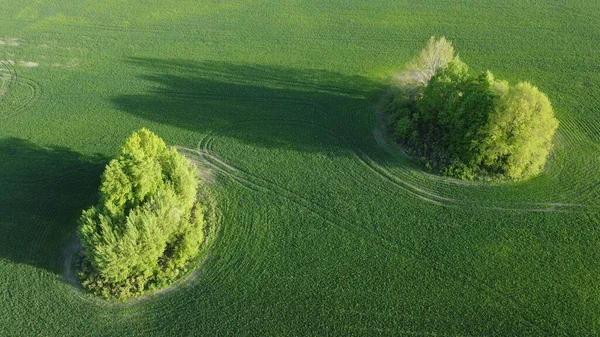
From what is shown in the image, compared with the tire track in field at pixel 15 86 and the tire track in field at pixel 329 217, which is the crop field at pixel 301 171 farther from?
the tire track in field at pixel 15 86

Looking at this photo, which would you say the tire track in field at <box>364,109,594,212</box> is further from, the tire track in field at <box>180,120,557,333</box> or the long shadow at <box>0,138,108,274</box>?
the long shadow at <box>0,138,108,274</box>

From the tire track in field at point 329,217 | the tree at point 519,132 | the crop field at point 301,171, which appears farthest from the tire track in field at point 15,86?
the tree at point 519,132

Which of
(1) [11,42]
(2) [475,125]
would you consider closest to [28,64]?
(1) [11,42]

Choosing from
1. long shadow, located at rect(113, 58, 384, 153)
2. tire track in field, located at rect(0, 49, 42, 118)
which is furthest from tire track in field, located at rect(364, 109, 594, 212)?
tire track in field, located at rect(0, 49, 42, 118)

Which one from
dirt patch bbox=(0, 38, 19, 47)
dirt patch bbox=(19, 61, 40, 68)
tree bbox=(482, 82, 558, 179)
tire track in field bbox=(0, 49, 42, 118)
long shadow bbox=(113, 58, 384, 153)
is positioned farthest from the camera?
dirt patch bbox=(0, 38, 19, 47)

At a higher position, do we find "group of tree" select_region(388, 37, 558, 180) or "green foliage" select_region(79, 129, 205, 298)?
"group of tree" select_region(388, 37, 558, 180)

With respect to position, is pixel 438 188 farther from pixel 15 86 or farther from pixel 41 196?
pixel 15 86
